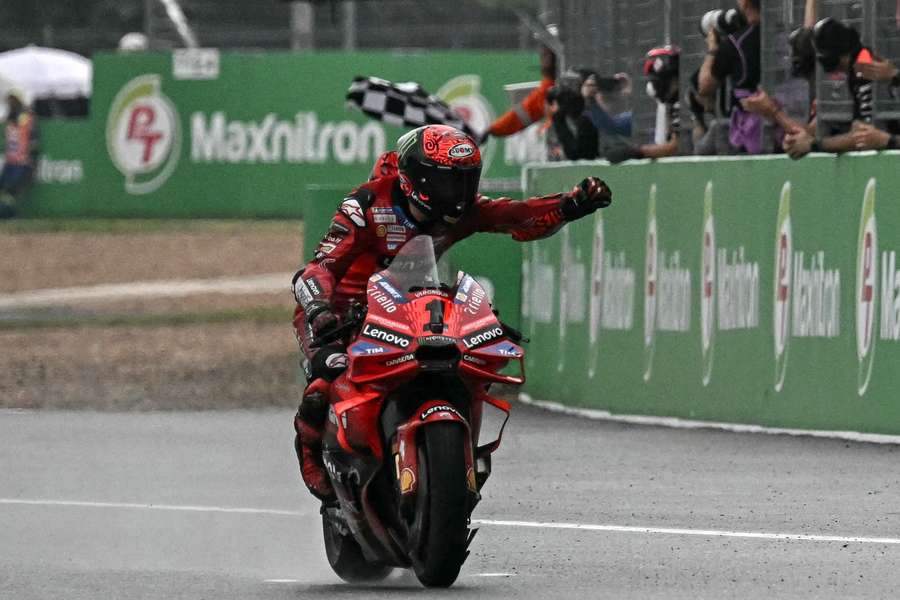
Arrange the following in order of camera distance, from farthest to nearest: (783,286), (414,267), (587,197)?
(783,286) < (587,197) < (414,267)

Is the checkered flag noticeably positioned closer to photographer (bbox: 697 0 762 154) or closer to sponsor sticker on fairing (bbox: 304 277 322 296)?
photographer (bbox: 697 0 762 154)

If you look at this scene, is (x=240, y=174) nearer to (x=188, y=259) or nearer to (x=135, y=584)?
(x=188, y=259)

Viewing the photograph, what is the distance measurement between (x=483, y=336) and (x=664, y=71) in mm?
7761

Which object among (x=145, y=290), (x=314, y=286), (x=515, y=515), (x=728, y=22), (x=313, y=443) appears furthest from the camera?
(x=145, y=290)

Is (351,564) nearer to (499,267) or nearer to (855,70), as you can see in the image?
(855,70)

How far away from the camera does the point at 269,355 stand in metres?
20.5

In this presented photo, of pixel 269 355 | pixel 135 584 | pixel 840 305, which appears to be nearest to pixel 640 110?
pixel 840 305

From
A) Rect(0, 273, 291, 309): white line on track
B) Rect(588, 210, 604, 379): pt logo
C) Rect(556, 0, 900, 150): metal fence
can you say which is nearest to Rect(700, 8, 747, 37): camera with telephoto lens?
Rect(556, 0, 900, 150): metal fence

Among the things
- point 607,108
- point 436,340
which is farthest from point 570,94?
point 436,340

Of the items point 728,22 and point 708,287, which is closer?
point 708,287

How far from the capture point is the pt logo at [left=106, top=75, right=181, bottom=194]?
3722cm

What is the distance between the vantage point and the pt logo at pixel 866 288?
13250 millimetres

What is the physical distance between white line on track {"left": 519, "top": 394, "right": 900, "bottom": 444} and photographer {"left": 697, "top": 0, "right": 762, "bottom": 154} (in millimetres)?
1597

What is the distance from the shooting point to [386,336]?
27.7ft
